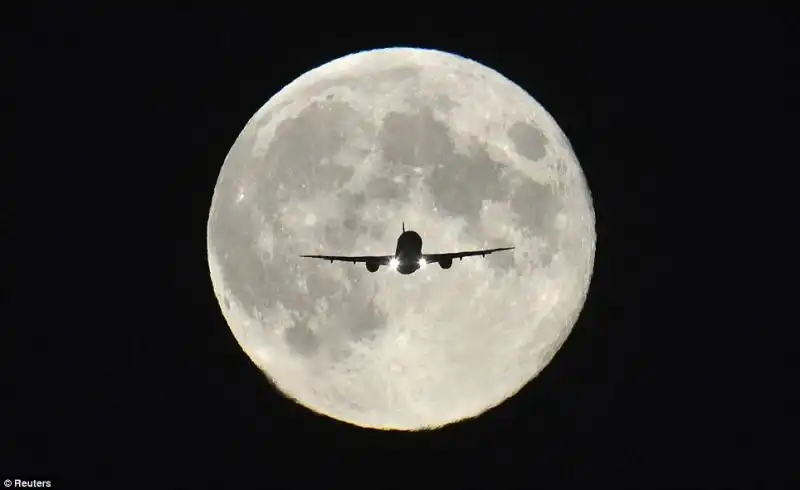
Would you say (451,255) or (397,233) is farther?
(451,255)

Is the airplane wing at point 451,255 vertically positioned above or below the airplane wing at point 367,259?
below

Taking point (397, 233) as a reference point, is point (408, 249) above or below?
below

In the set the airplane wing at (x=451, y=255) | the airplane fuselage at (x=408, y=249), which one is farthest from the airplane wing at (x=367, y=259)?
the airplane wing at (x=451, y=255)

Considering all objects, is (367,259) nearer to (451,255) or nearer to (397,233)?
(397,233)

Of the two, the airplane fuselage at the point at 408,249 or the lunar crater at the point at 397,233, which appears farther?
the lunar crater at the point at 397,233

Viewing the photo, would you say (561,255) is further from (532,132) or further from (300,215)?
(300,215)

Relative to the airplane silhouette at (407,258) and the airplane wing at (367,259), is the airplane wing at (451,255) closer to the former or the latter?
the airplane silhouette at (407,258)

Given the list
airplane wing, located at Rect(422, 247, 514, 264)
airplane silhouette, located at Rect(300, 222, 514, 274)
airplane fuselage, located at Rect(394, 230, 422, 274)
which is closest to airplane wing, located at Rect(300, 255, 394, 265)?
airplane silhouette, located at Rect(300, 222, 514, 274)

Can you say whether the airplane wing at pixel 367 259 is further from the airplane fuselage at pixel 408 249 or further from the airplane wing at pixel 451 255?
the airplane wing at pixel 451 255

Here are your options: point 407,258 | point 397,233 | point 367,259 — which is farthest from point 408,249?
point 367,259

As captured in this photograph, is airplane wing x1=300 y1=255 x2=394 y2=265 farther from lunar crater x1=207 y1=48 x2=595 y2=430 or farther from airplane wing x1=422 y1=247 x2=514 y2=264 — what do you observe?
airplane wing x1=422 y1=247 x2=514 y2=264
